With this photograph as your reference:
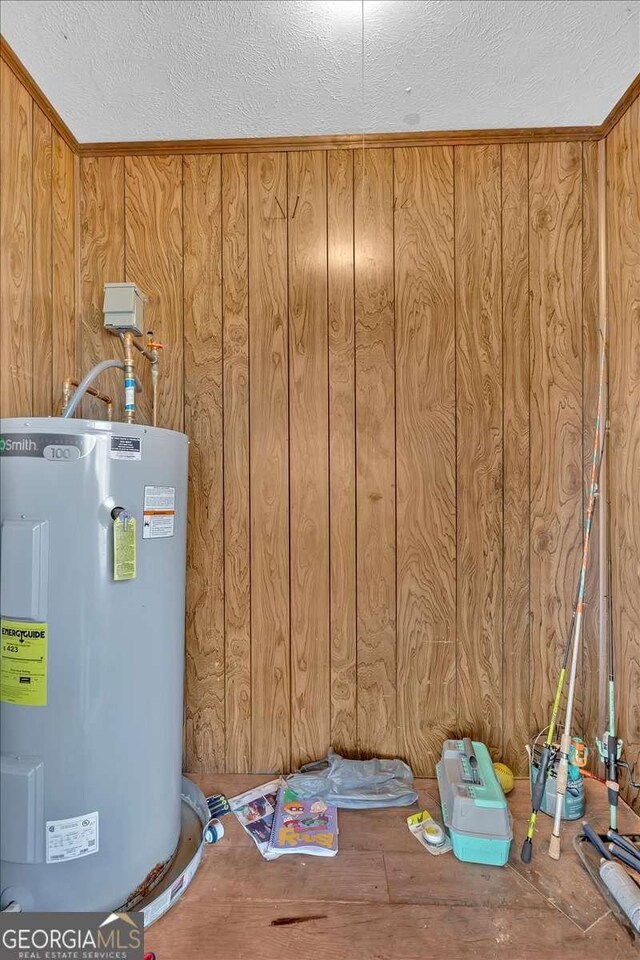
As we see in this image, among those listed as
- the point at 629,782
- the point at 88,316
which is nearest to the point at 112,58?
the point at 88,316

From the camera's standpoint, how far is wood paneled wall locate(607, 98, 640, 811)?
4.26ft

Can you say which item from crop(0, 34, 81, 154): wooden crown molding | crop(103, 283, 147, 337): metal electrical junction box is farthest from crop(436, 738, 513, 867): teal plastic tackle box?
crop(0, 34, 81, 154): wooden crown molding

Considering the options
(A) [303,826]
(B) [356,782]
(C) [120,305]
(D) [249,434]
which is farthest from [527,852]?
(C) [120,305]

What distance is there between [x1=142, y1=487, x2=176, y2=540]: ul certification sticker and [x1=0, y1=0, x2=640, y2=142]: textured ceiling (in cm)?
123

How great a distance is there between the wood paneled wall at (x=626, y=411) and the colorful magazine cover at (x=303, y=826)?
3.15 feet

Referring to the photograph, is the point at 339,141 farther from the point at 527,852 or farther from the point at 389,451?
the point at 527,852

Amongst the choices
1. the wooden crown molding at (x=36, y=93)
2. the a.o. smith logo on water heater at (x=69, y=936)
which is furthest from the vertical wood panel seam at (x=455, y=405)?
the wooden crown molding at (x=36, y=93)

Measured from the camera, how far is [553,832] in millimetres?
1130

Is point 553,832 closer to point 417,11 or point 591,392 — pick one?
point 591,392

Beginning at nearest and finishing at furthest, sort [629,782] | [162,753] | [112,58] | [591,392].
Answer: [162,753] < [112,58] < [629,782] < [591,392]

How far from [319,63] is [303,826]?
2.21 meters

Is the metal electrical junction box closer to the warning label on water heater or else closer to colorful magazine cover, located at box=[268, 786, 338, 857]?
the warning label on water heater

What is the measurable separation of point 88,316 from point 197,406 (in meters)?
0.51

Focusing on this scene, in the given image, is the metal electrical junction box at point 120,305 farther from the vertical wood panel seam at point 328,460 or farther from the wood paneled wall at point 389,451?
the vertical wood panel seam at point 328,460
